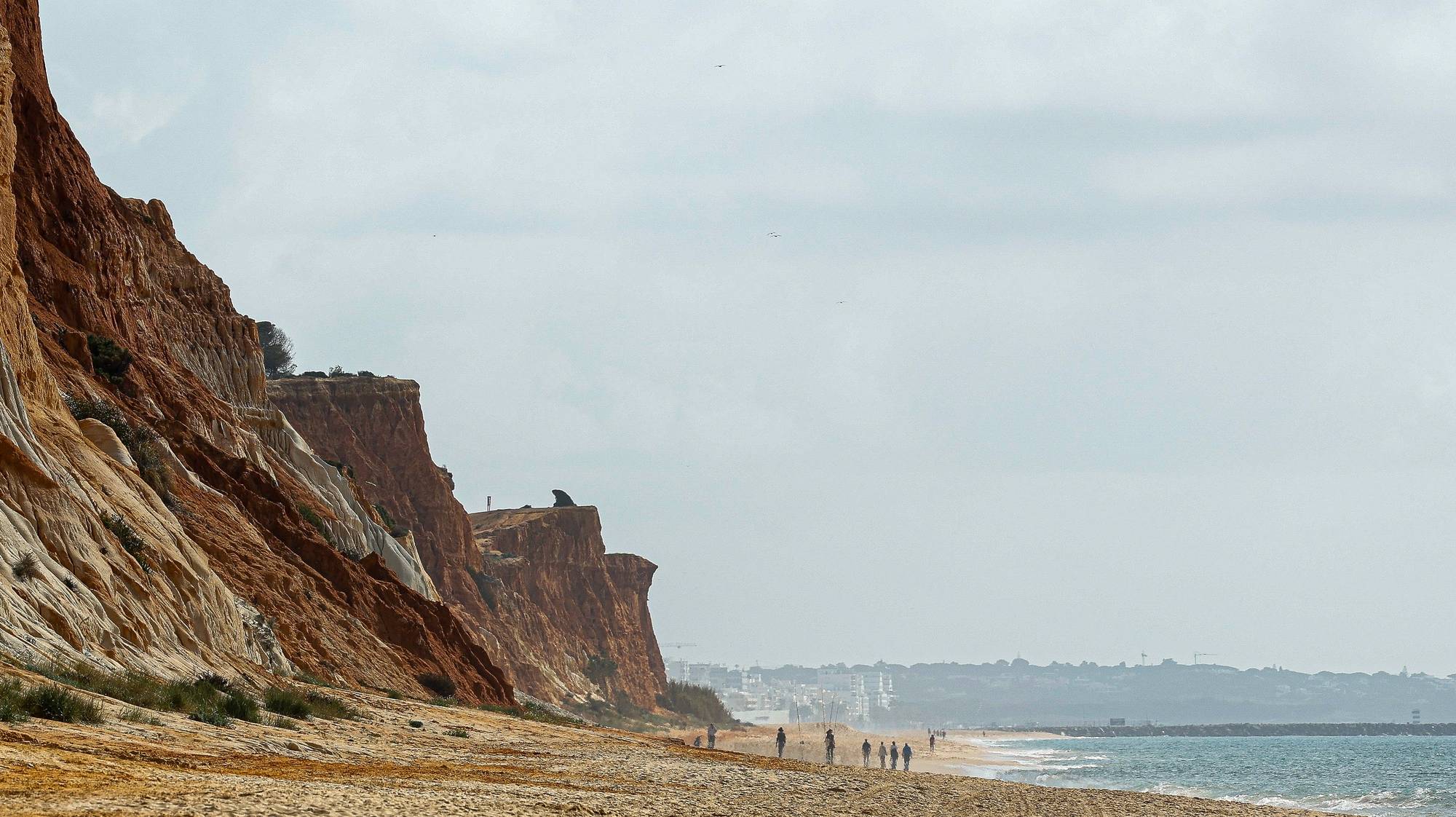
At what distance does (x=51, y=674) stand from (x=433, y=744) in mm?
8083

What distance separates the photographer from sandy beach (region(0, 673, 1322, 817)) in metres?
13.0

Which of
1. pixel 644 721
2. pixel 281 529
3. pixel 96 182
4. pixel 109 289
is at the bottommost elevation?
pixel 644 721

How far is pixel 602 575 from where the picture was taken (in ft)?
387

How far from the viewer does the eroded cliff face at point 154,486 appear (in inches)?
911

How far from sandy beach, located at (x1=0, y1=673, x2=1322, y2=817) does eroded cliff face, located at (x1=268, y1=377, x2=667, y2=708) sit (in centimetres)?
4604

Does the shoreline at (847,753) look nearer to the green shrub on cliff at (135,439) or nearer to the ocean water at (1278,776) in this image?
the ocean water at (1278,776)

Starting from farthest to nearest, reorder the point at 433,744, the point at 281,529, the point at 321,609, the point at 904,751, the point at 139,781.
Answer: the point at 904,751 → the point at 281,529 → the point at 321,609 → the point at 433,744 → the point at 139,781

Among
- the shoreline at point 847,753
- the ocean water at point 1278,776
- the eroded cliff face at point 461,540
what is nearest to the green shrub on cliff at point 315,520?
the shoreline at point 847,753

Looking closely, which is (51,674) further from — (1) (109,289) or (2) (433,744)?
(1) (109,289)

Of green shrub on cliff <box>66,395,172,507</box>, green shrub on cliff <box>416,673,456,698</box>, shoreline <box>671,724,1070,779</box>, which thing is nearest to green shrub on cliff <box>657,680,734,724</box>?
shoreline <box>671,724,1070,779</box>

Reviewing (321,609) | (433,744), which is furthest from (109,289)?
(433,744)

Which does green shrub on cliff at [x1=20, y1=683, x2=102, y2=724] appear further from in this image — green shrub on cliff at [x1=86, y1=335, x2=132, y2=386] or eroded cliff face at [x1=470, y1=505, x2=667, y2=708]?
eroded cliff face at [x1=470, y1=505, x2=667, y2=708]

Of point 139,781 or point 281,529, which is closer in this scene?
point 139,781

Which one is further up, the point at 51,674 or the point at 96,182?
Result: the point at 96,182
